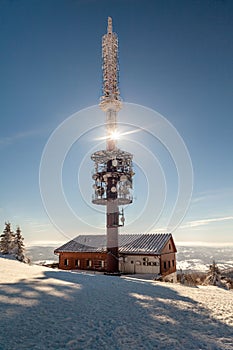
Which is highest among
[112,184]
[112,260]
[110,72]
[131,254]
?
[110,72]

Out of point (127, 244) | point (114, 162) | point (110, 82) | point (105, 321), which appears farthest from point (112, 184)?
point (105, 321)

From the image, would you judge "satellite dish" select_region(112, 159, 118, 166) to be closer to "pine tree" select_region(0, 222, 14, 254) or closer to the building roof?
the building roof

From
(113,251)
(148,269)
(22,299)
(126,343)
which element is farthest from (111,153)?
(126,343)

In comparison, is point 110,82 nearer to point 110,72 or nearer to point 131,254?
point 110,72

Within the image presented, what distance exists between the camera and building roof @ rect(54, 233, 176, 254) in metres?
33.1

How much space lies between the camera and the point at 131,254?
33.0 meters

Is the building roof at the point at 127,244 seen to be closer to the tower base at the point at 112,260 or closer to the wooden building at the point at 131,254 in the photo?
the wooden building at the point at 131,254

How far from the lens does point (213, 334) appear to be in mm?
6672

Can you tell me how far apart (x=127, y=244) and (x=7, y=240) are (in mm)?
17503

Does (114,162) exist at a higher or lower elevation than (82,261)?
higher

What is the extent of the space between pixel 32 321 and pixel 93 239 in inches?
1330

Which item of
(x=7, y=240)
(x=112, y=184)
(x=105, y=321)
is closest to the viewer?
(x=105, y=321)

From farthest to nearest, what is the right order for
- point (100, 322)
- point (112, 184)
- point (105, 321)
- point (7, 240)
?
point (7, 240), point (112, 184), point (105, 321), point (100, 322)

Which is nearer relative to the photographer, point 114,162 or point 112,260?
point 112,260
